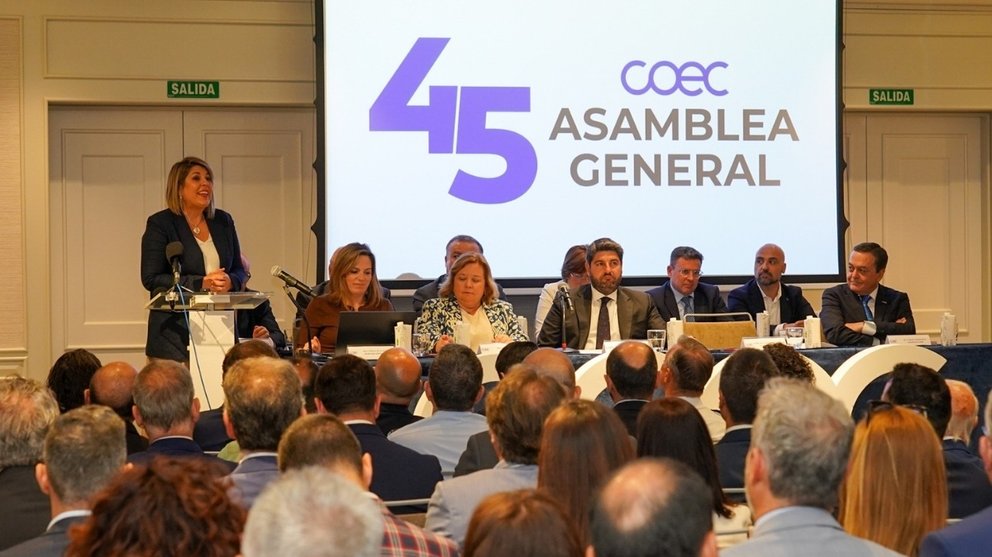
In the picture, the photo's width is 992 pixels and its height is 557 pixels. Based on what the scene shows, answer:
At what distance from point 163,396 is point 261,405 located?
470 millimetres

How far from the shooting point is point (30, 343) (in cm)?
774

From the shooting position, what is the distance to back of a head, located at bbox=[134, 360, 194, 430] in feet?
11.4

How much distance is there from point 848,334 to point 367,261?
2.59m

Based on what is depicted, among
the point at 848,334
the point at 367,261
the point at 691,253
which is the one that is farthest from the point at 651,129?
the point at 367,261

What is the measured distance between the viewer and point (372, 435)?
3.58 metres

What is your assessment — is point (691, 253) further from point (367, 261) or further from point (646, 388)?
point (646, 388)

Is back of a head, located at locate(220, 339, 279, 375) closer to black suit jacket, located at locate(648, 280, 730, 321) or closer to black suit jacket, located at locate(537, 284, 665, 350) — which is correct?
black suit jacket, located at locate(537, 284, 665, 350)

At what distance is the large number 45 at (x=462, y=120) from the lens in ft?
25.8

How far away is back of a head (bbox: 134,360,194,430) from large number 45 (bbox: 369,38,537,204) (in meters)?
4.47

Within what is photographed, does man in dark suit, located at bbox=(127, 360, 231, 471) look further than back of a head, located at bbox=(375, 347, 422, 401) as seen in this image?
No

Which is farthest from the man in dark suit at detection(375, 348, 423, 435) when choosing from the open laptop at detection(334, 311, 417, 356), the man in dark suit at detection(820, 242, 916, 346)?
→ the man in dark suit at detection(820, 242, 916, 346)

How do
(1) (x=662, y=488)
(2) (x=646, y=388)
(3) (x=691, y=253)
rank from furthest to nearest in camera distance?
1. (3) (x=691, y=253)
2. (2) (x=646, y=388)
3. (1) (x=662, y=488)

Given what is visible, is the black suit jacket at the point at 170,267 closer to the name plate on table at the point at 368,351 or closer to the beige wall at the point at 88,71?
the name plate on table at the point at 368,351

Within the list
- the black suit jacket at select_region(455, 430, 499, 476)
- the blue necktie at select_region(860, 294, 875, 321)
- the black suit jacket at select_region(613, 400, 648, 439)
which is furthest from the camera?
the blue necktie at select_region(860, 294, 875, 321)
